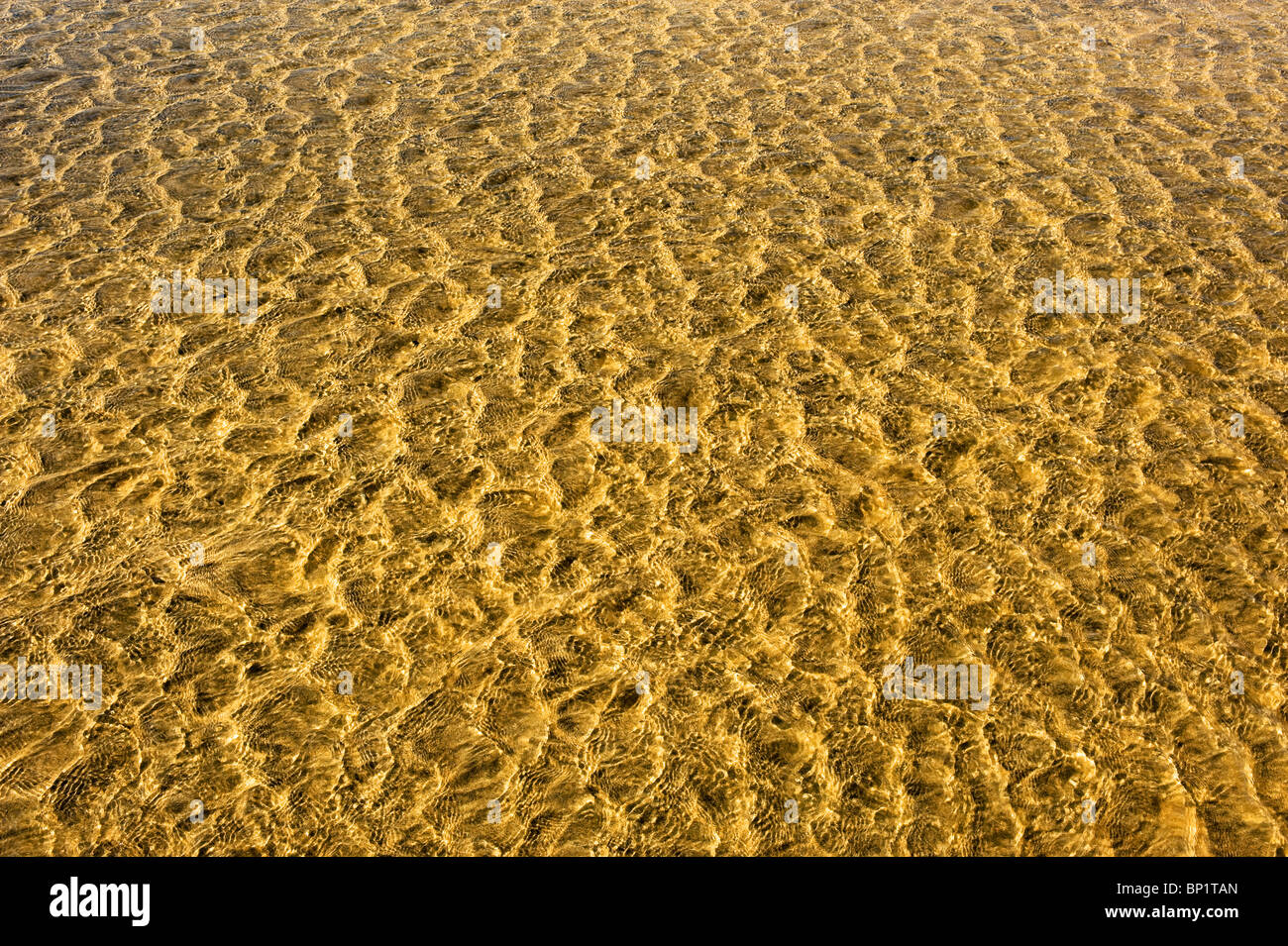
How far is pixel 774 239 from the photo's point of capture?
4.49 meters

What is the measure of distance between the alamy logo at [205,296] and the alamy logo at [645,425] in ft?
5.08

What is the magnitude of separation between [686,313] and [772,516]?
116 cm

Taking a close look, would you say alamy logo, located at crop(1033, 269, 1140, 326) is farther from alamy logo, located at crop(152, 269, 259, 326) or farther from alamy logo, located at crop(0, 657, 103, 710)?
alamy logo, located at crop(0, 657, 103, 710)

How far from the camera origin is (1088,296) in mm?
4164

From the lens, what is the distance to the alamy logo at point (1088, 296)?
13.4ft

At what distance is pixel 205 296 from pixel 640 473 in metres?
2.06

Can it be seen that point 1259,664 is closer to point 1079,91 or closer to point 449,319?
point 449,319

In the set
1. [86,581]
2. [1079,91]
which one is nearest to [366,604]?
[86,581]

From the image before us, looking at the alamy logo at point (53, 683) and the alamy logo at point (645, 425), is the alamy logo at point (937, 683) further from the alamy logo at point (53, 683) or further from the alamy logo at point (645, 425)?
the alamy logo at point (53, 683)

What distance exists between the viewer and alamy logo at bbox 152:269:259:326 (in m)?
4.03

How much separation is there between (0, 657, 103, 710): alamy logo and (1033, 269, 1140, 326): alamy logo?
3610 millimetres
